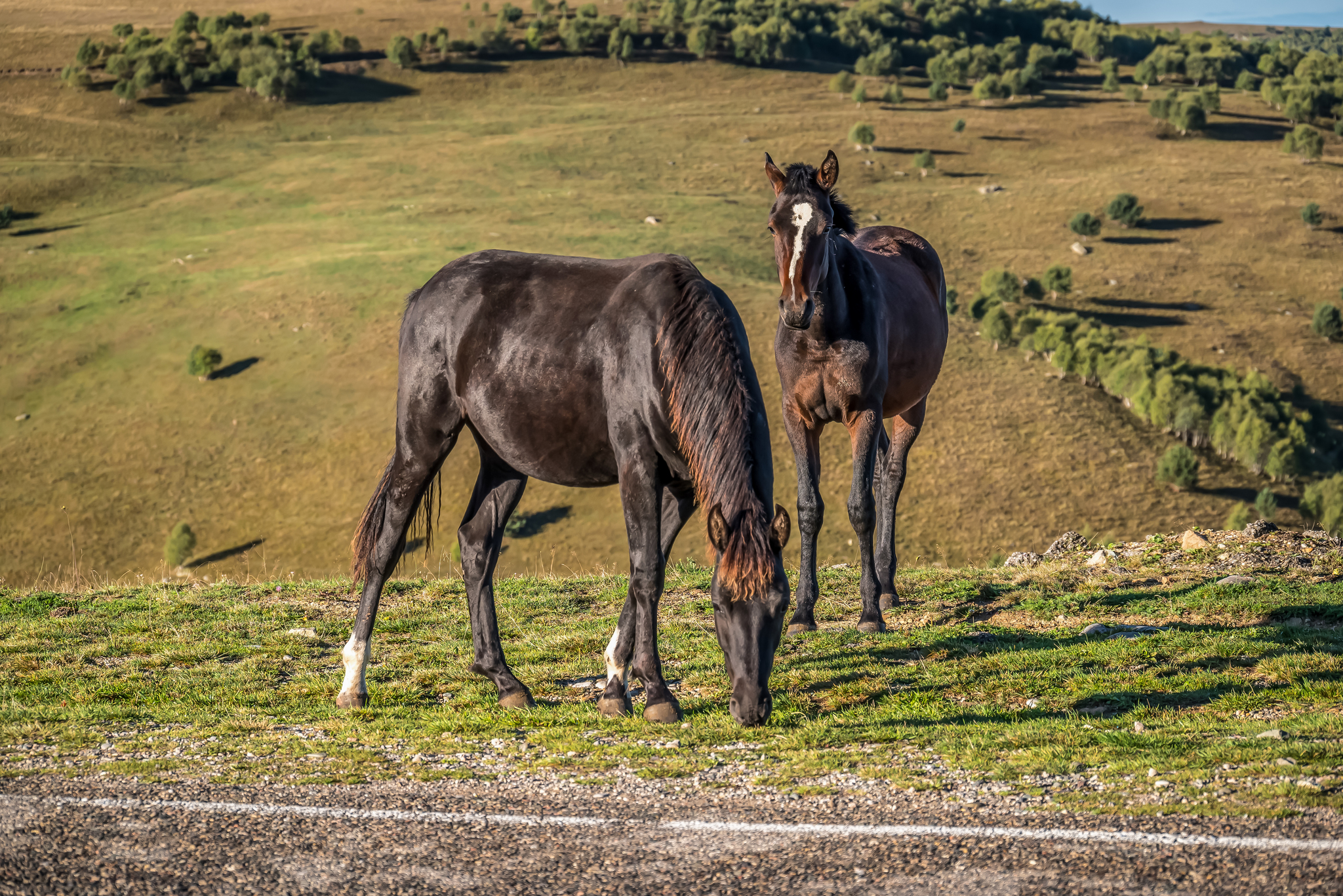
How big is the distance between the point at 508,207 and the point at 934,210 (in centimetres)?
3138

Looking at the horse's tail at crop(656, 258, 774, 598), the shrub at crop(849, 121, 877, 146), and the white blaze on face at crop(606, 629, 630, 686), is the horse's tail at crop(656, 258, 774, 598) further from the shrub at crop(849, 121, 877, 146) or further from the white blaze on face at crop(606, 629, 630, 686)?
the shrub at crop(849, 121, 877, 146)

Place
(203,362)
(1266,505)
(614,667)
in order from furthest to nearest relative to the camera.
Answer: (203,362) < (1266,505) < (614,667)

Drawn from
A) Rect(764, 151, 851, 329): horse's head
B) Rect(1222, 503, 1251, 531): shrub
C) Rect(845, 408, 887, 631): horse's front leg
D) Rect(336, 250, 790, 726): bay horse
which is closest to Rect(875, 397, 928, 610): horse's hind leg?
Rect(845, 408, 887, 631): horse's front leg

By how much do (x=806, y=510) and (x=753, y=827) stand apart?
5368 millimetres

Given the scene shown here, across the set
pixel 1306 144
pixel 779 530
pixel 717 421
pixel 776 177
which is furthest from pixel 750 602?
pixel 1306 144

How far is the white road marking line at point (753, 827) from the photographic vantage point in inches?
213

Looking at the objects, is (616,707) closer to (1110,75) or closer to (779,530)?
(779,530)

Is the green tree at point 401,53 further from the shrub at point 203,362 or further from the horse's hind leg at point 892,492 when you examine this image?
the horse's hind leg at point 892,492

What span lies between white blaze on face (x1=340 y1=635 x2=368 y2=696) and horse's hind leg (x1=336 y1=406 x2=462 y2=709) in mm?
222

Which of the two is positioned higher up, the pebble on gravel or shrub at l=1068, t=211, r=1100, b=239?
shrub at l=1068, t=211, r=1100, b=239

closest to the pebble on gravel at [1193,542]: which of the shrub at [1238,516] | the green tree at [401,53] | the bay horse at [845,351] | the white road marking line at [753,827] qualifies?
the bay horse at [845,351]

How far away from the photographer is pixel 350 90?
379 ft

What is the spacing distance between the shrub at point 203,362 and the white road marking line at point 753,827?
185 ft

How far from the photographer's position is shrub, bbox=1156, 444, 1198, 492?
5102 centimetres
